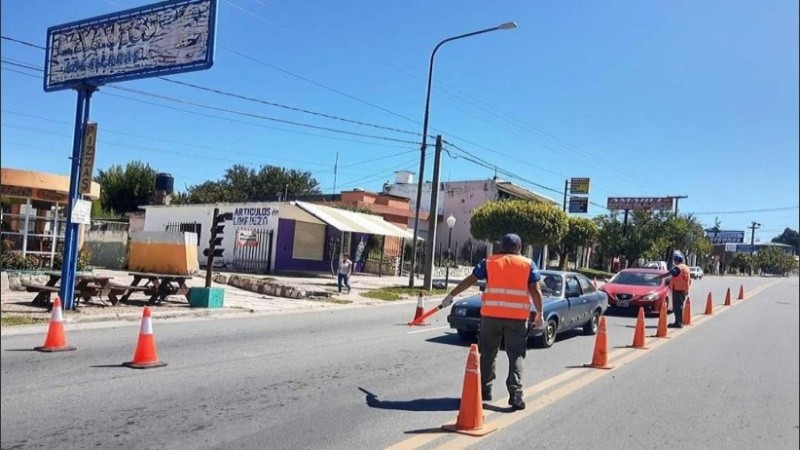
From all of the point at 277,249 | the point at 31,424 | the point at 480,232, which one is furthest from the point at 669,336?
the point at 480,232

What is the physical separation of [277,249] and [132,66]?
1889 cm

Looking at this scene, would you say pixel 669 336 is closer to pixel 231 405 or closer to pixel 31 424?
pixel 231 405

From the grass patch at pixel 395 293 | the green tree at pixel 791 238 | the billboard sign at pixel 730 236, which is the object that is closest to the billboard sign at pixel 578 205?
the grass patch at pixel 395 293

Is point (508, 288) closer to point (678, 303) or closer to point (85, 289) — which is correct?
point (678, 303)

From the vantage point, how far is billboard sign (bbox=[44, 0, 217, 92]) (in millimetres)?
11359

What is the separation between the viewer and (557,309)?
38.6ft

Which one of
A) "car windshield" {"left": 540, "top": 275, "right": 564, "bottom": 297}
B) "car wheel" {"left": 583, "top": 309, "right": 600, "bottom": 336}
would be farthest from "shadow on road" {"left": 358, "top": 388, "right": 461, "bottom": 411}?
"car wheel" {"left": 583, "top": 309, "right": 600, "bottom": 336}

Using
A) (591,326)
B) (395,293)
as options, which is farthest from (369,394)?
(395,293)

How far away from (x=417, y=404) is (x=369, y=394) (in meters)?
0.65

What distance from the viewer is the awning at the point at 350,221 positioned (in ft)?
93.5

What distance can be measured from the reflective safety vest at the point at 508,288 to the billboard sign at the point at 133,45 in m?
8.13

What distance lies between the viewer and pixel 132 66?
39.7ft

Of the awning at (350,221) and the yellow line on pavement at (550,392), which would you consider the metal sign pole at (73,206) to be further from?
the awning at (350,221)

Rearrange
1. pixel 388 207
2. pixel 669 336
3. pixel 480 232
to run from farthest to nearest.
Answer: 1. pixel 388 207
2. pixel 480 232
3. pixel 669 336
